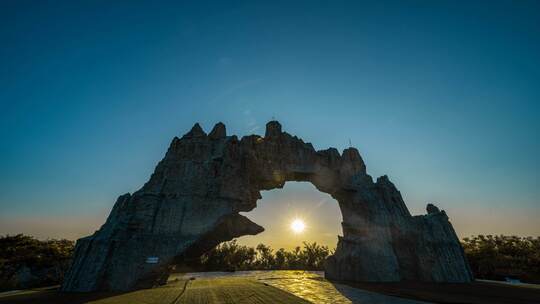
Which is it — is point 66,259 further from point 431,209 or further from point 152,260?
point 431,209

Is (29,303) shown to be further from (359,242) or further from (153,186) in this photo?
(359,242)

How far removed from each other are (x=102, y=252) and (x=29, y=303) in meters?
5.59

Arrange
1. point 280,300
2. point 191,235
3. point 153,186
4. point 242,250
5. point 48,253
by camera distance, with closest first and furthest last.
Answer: point 280,300 < point 191,235 < point 153,186 < point 48,253 < point 242,250

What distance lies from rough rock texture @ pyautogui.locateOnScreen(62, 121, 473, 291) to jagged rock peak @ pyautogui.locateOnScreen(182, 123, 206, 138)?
96mm

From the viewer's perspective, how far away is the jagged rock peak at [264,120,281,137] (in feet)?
91.0

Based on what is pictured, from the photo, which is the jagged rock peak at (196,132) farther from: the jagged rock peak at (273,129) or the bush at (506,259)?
the bush at (506,259)

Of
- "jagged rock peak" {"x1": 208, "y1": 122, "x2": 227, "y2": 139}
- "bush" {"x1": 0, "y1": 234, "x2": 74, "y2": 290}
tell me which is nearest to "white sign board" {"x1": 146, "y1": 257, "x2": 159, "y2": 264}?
"jagged rock peak" {"x1": 208, "y1": 122, "x2": 227, "y2": 139}

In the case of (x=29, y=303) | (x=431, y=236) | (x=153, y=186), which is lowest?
(x=29, y=303)

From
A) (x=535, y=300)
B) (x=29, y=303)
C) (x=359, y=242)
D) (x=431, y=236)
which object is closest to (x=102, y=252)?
(x=29, y=303)

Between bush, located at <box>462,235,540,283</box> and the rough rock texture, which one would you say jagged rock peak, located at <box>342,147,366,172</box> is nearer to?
the rough rock texture

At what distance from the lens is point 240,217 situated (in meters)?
26.0

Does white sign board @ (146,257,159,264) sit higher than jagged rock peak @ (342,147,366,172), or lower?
lower

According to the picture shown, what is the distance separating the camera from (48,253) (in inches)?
1100

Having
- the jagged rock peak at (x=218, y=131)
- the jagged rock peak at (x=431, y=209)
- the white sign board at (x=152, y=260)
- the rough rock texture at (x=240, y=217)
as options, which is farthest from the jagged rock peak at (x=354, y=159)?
the white sign board at (x=152, y=260)
